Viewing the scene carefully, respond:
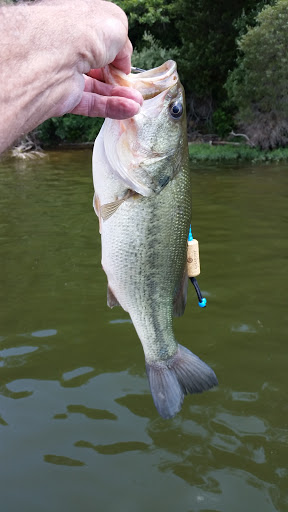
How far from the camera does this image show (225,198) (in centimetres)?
1044

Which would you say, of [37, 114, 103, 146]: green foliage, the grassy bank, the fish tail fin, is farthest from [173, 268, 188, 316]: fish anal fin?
[37, 114, 103, 146]: green foliage

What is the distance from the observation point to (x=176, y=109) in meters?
2.29

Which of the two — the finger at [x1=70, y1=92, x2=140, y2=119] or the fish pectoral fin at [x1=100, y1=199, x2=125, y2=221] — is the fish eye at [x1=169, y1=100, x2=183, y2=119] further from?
the fish pectoral fin at [x1=100, y1=199, x2=125, y2=221]

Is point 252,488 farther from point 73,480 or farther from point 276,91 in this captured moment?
point 276,91

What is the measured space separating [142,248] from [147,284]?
20 centimetres

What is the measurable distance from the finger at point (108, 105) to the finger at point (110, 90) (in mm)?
43

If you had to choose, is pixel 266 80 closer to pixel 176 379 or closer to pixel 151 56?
pixel 151 56

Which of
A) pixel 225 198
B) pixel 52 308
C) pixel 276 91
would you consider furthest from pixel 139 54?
pixel 52 308

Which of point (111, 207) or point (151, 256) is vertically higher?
point (111, 207)

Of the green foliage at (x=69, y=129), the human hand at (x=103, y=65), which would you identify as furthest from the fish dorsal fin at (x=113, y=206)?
the green foliage at (x=69, y=129)

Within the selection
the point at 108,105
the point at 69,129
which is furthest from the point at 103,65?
the point at 69,129

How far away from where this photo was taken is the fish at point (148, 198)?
2.24 meters

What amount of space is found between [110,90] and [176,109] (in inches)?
14.3

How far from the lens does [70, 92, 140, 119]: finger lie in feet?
6.40
